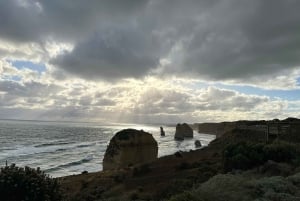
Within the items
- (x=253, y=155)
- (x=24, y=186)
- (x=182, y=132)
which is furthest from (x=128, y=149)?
(x=182, y=132)

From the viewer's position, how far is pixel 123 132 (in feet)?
158

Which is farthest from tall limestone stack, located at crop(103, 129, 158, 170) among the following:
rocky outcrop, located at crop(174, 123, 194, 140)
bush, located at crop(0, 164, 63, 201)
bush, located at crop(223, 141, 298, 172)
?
rocky outcrop, located at crop(174, 123, 194, 140)

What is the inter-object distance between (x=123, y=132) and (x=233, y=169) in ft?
101

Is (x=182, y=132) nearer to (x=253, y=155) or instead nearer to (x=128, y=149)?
(x=128, y=149)

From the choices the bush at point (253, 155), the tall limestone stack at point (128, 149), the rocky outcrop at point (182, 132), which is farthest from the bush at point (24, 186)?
the rocky outcrop at point (182, 132)

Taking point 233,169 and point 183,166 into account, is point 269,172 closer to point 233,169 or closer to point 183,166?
point 233,169

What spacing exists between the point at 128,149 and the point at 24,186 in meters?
36.4

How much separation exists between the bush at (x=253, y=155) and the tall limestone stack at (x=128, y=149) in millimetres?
26193

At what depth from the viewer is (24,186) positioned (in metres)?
10.4

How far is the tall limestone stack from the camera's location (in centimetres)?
4550

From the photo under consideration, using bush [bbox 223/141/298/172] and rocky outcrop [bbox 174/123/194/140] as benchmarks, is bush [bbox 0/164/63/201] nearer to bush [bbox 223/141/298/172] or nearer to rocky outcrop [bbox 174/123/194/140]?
bush [bbox 223/141/298/172]

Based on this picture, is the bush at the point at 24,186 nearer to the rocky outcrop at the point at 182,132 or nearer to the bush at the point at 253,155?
the bush at the point at 253,155

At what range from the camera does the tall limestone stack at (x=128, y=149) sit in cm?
4550

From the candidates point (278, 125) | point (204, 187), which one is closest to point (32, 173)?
point (204, 187)
